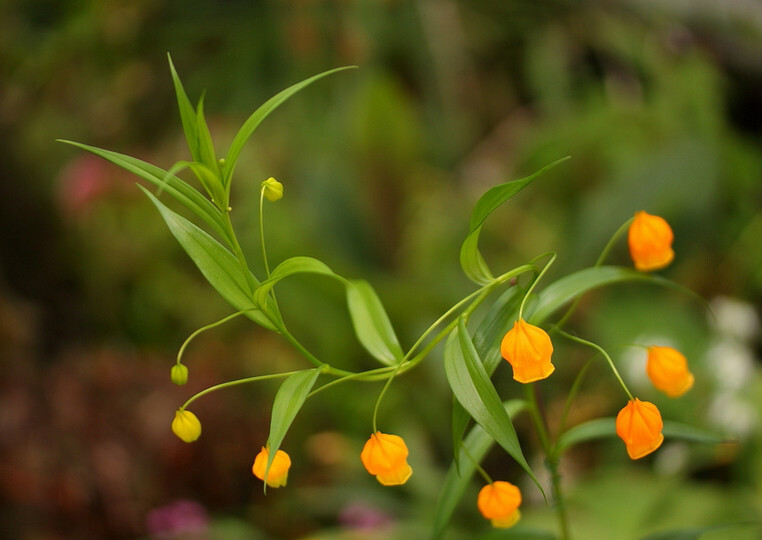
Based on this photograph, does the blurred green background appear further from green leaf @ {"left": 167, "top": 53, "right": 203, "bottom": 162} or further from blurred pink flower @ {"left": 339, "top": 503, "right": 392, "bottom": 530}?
green leaf @ {"left": 167, "top": 53, "right": 203, "bottom": 162}

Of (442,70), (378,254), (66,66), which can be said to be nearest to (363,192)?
(378,254)

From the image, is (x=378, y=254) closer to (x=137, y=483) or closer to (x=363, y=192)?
(x=363, y=192)

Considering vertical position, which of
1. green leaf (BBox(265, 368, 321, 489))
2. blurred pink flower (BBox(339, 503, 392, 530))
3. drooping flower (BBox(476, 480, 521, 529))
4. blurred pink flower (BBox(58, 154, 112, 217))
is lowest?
blurred pink flower (BBox(339, 503, 392, 530))

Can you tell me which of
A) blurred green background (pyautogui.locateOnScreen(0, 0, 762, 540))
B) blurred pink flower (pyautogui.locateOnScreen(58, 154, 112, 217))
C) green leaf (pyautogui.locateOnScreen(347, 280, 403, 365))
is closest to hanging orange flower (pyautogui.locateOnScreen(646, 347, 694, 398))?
green leaf (pyautogui.locateOnScreen(347, 280, 403, 365))

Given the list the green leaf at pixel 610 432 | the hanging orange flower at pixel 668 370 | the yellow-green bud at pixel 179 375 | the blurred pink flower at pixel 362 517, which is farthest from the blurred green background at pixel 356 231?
the yellow-green bud at pixel 179 375

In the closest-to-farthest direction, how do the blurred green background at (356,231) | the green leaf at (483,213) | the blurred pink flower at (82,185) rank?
the green leaf at (483,213)
the blurred green background at (356,231)
the blurred pink flower at (82,185)

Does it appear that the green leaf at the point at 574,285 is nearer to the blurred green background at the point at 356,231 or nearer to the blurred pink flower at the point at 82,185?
A: the blurred green background at the point at 356,231
